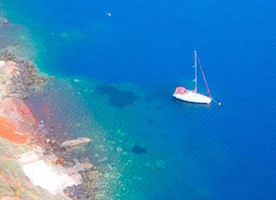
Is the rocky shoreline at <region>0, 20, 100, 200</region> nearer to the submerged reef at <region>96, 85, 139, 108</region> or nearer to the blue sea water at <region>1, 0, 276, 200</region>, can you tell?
the blue sea water at <region>1, 0, 276, 200</region>

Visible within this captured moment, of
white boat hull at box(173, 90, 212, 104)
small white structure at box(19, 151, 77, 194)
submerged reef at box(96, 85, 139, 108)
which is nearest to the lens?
small white structure at box(19, 151, 77, 194)

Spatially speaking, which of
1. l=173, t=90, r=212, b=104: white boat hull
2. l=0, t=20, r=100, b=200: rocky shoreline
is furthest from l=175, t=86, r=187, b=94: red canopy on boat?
l=0, t=20, r=100, b=200: rocky shoreline

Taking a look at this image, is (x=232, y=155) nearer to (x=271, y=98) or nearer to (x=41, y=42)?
(x=271, y=98)

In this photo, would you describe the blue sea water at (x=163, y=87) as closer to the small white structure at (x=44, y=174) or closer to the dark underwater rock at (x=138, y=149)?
the dark underwater rock at (x=138, y=149)

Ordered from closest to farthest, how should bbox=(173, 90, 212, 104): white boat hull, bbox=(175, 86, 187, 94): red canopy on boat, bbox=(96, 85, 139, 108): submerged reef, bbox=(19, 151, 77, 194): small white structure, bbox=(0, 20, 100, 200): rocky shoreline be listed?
bbox=(19, 151, 77, 194): small white structure
bbox=(0, 20, 100, 200): rocky shoreline
bbox=(173, 90, 212, 104): white boat hull
bbox=(175, 86, 187, 94): red canopy on boat
bbox=(96, 85, 139, 108): submerged reef

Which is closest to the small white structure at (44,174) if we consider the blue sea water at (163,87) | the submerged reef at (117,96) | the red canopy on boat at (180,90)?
the blue sea water at (163,87)

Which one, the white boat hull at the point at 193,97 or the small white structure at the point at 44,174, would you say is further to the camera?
the white boat hull at the point at 193,97
